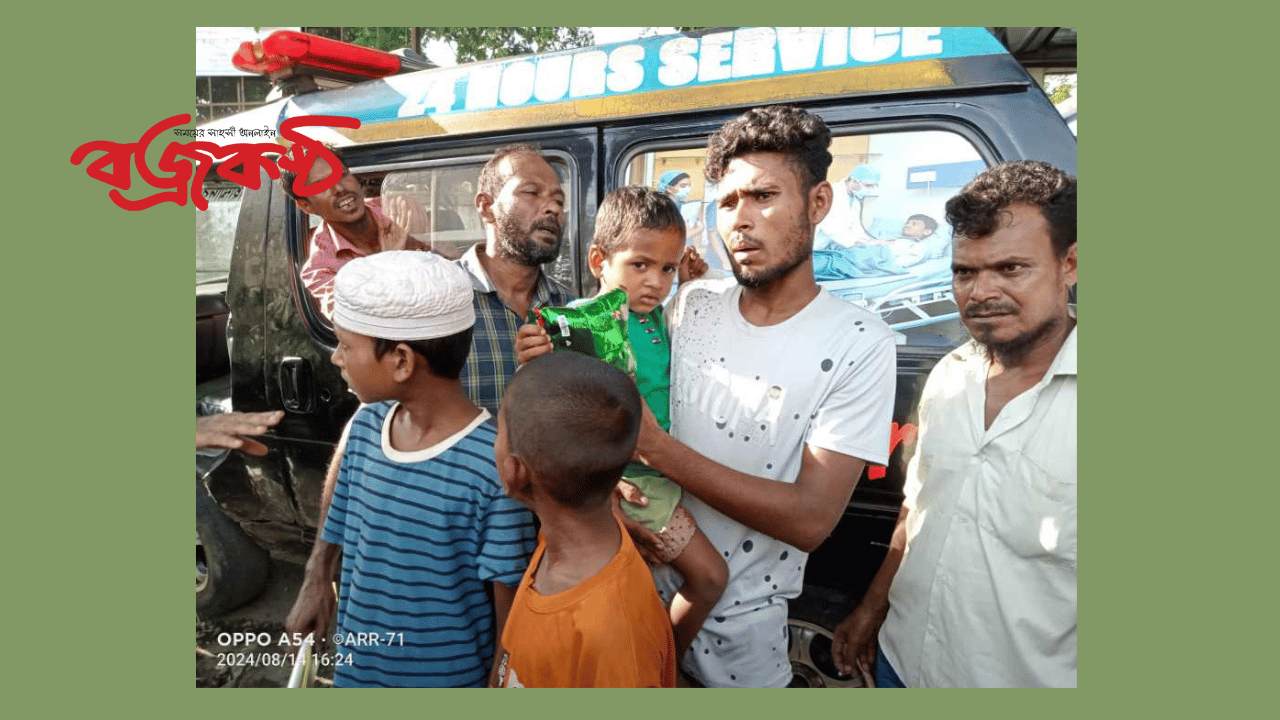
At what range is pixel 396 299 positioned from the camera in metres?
1.74

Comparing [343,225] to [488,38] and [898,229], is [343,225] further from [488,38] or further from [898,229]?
[898,229]

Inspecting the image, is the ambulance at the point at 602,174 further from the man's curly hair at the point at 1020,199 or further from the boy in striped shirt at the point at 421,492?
the boy in striped shirt at the point at 421,492

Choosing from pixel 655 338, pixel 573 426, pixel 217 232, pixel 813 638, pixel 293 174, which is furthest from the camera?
pixel 217 232

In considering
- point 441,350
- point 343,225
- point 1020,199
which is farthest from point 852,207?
point 343,225

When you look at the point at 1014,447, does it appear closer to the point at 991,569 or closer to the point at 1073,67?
the point at 991,569

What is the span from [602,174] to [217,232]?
1490 mm

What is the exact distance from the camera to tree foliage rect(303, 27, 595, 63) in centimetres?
240

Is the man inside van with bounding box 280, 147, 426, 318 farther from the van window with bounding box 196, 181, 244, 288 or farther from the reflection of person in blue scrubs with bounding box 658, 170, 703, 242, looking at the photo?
the reflection of person in blue scrubs with bounding box 658, 170, 703, 242

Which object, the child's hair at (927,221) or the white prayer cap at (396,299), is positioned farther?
the child's hair at (927,221)

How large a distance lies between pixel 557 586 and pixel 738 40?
1.63 m

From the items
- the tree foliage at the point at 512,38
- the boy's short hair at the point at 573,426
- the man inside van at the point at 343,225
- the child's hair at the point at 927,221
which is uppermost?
the tree foliage at the point at 512,38

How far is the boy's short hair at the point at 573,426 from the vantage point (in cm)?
150

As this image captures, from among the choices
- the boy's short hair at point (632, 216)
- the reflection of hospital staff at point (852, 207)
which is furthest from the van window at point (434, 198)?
the reflection of hospital staff at point (852, 207)

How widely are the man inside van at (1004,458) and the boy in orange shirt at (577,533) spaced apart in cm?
81
